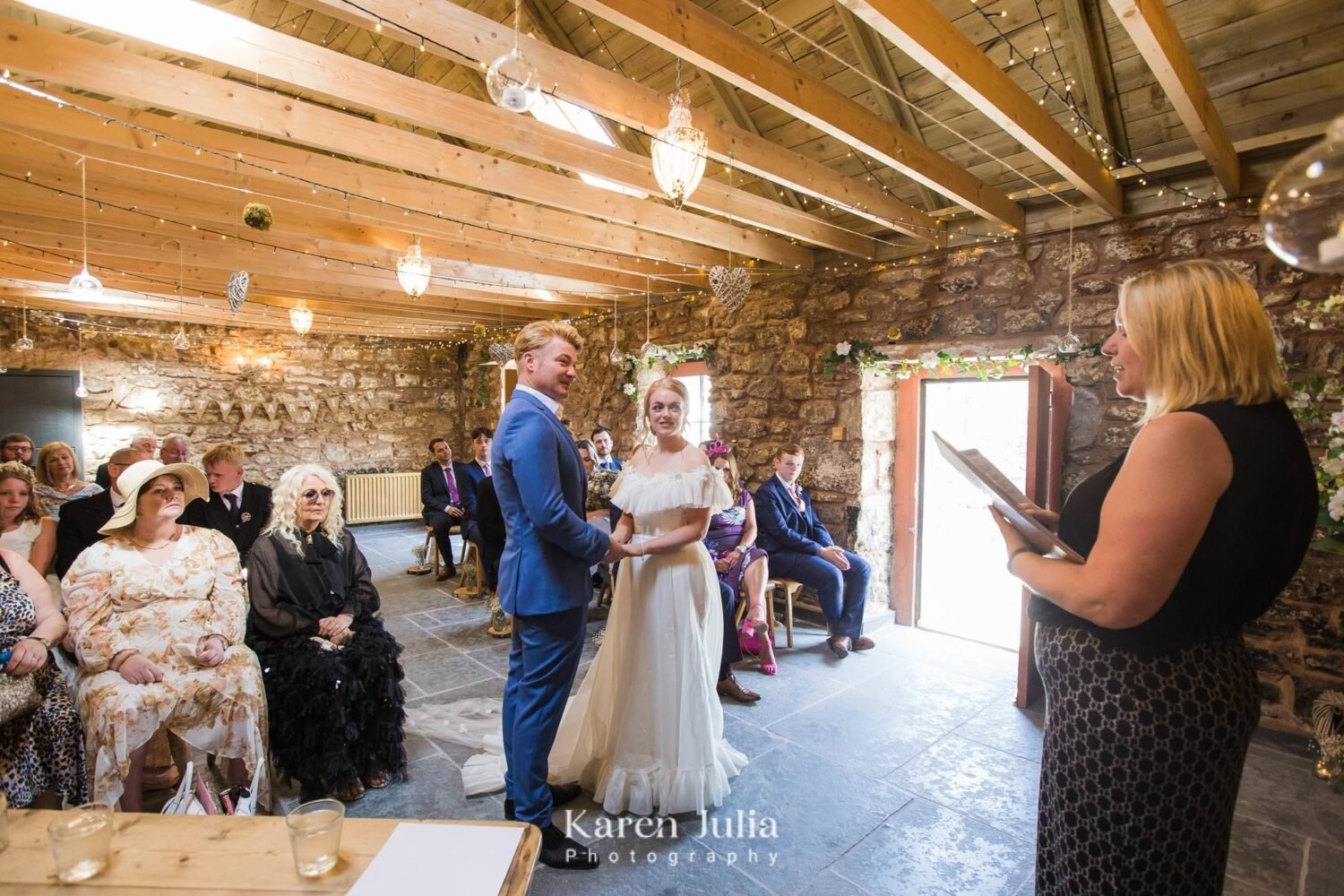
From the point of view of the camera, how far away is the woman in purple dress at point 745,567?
12.7 feet

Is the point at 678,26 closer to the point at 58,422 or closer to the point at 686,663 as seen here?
the point at 686,663

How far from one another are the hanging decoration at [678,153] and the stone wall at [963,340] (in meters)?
2.57

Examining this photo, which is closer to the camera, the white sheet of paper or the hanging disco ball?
the white sheet of paper

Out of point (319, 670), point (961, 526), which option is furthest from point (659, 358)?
point (319, 670)

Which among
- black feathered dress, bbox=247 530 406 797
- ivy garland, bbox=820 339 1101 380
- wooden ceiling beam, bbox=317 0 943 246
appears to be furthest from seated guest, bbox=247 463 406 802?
ivy garland, bbox=820 339 1101 380

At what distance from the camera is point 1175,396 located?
3.57 feet

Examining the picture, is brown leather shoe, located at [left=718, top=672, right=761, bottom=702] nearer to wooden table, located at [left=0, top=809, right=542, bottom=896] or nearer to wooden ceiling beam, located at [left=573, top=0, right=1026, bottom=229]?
wooden table, located at [left=0, top=809, right=542, bottom=896]

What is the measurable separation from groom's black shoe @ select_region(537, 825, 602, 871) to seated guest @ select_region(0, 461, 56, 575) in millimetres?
2464

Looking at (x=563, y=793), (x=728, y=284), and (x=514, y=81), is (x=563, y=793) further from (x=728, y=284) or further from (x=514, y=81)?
(x=728, y=284)

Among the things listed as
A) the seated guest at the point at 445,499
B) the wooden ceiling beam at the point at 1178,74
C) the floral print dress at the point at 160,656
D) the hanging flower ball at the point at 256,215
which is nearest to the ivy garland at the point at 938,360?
the wooden ceiling beam at the point at 1178,74

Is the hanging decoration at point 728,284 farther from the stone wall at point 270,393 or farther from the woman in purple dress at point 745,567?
the stone wall at point 270,393

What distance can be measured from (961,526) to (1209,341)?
3917 millimetres

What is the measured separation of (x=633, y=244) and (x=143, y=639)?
3.50 metres

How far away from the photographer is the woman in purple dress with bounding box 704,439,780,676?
12.7 feet
